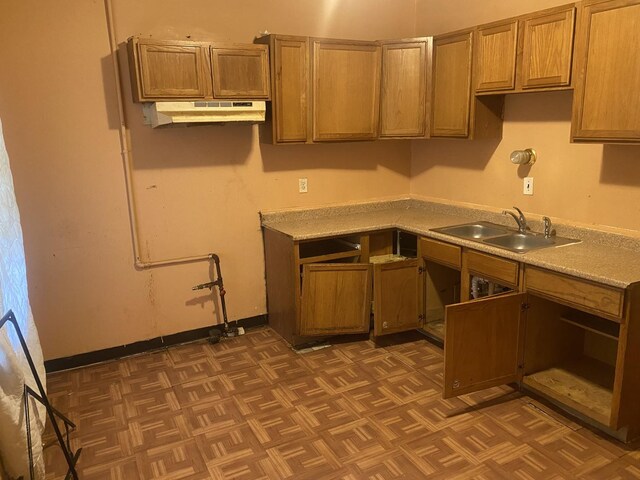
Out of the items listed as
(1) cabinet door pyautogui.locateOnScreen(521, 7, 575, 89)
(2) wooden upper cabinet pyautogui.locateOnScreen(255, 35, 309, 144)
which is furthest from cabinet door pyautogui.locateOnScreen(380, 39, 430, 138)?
(1) cabinet door pyautogui.locateOnScreen(521, 7, 575, 89)

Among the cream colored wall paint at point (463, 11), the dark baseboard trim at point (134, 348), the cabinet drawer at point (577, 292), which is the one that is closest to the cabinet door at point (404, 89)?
the cream colored wall paint at point (463, 11)

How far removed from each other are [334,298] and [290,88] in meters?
1.48

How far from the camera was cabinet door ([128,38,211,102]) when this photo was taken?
296cm

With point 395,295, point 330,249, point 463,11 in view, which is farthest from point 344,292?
point 463,11

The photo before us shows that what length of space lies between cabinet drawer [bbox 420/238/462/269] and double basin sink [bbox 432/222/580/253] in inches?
3.6

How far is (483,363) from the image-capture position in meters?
2.72

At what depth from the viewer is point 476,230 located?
359cm

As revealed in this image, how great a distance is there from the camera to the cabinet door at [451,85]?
3.35 metres

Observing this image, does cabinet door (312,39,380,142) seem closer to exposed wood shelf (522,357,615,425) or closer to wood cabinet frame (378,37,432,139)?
wood cabinet frame (378,37,432,139)

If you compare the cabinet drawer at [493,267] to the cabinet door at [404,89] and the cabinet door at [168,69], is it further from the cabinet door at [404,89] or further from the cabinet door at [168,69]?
the cabinet door at [168,69]

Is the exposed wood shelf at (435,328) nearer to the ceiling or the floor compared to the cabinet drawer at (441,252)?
Answer: nearer to the floor

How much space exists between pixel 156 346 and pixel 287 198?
4.79 feet

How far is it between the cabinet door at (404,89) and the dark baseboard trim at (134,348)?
1806mm

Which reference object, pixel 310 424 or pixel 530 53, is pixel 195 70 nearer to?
pixel 530 53
